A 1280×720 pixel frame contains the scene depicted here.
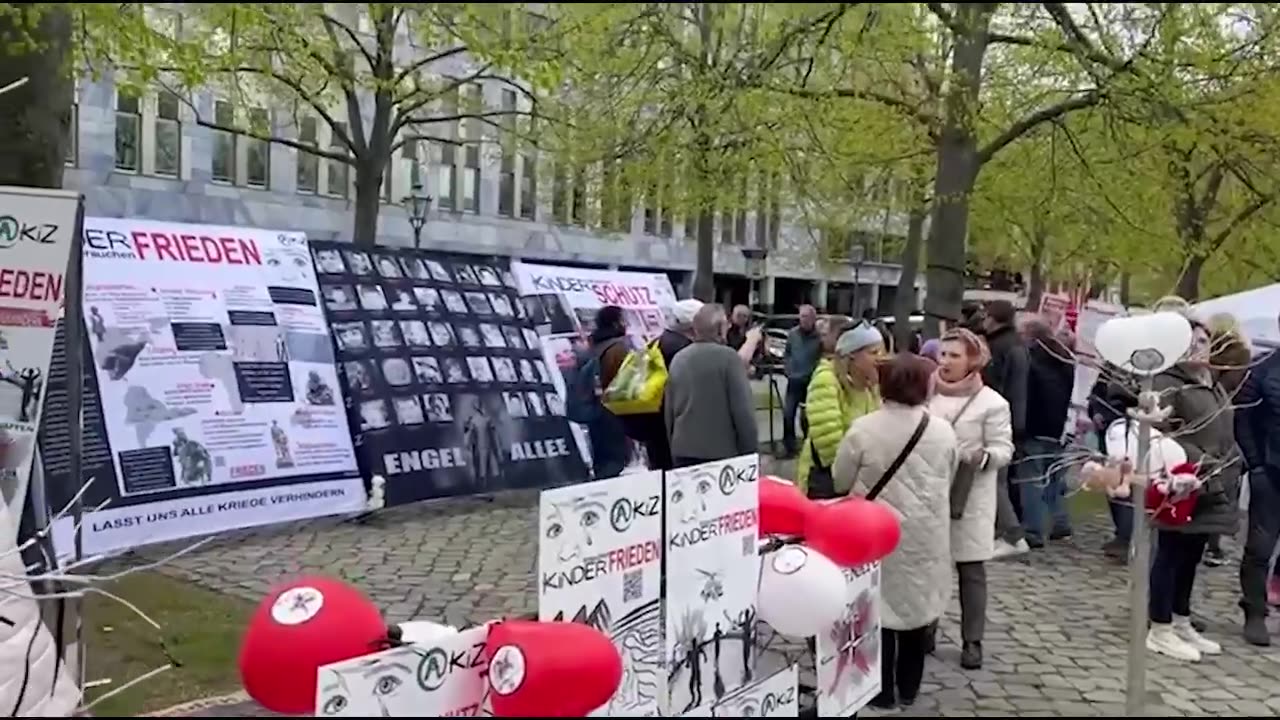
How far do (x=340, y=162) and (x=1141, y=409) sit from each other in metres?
20.7

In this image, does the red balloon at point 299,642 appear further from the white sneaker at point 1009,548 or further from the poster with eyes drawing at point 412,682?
the white sneaker at point 1009,548

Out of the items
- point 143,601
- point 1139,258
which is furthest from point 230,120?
point 143,601

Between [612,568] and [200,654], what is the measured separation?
9.64 ft

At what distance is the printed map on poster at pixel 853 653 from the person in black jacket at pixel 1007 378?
383 centimetres

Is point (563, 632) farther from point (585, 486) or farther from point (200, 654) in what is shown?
point (200, 654)

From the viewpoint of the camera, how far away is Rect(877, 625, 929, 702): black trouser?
5.50 meters

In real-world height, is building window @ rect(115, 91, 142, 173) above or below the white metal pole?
above

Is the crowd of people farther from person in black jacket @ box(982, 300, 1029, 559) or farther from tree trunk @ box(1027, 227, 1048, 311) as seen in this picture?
tree trunk @ box(1027, 227, 1048, 311)

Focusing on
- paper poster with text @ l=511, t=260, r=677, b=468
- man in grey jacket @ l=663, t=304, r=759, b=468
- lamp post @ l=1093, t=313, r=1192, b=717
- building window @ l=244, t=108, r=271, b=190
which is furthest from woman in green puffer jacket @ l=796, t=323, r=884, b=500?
building window @ l=244, t=108, r=271, b=190

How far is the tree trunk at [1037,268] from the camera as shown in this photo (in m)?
24.7

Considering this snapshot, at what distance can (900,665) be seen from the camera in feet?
18.2

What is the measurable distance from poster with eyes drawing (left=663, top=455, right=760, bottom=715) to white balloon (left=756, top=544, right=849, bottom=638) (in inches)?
Result: 2.9

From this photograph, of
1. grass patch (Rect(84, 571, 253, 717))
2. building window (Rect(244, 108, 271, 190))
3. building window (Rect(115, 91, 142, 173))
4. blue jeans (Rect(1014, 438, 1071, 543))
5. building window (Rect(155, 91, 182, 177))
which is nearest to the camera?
grass patch (Rect(84, 571, 253, 717))

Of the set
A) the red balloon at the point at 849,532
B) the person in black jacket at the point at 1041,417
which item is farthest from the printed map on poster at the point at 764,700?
the person in black jacket at the point at 1041,417
